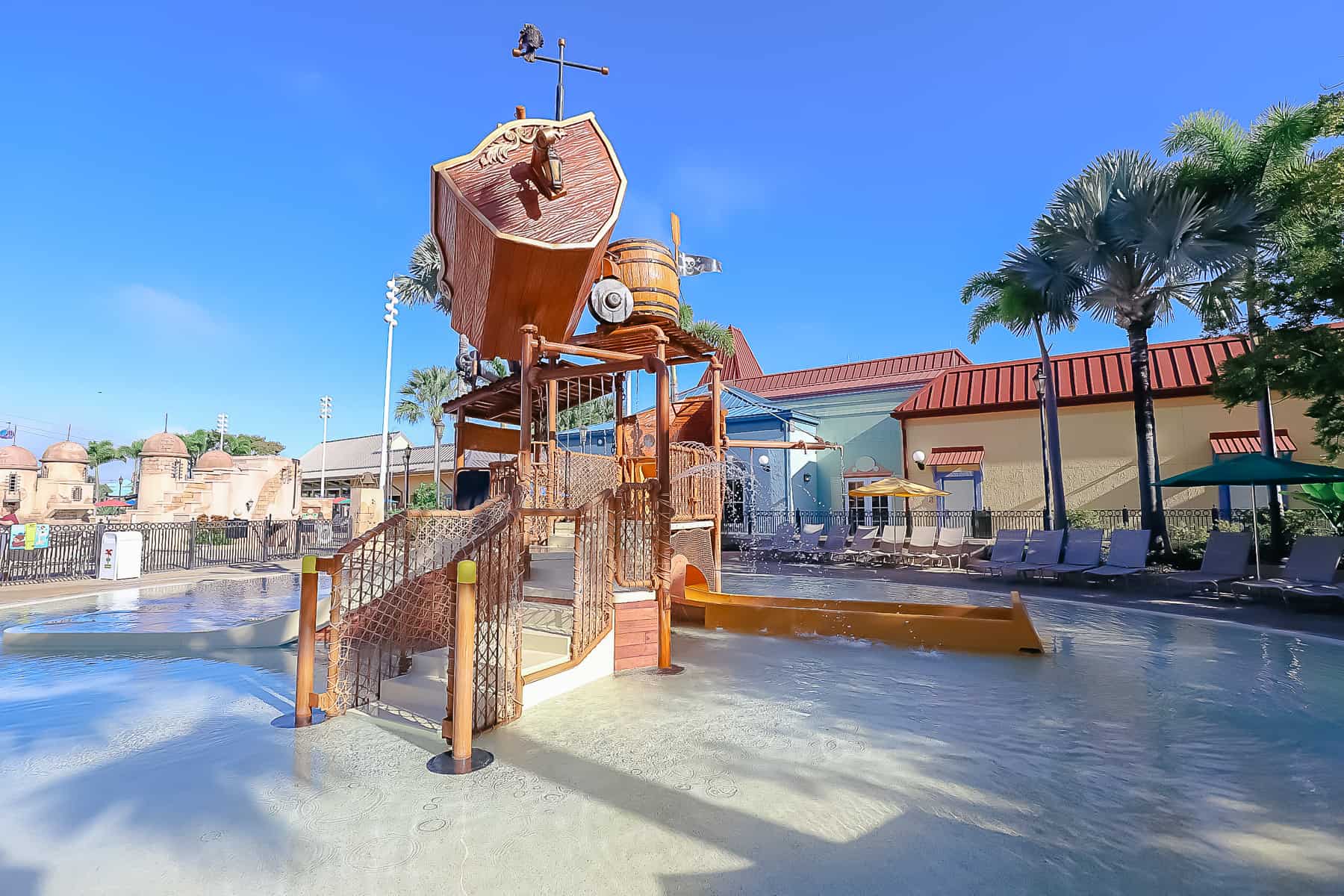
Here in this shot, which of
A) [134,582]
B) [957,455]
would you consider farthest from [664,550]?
[957,455]

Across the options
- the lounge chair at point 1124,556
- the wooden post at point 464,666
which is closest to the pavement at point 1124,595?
the lounge chair at point 1124,556

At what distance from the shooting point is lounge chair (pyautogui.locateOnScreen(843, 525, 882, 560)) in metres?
18.0

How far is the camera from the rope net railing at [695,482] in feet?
32.3

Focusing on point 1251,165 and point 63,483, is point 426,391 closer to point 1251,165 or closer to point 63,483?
point 63,483

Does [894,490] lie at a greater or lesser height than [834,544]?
greater

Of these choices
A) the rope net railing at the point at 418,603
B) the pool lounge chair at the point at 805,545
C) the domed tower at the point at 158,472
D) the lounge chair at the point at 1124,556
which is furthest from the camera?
the domed tower at the point at 158,472

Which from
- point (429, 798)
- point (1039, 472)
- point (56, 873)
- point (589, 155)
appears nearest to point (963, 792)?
point (429, 798)

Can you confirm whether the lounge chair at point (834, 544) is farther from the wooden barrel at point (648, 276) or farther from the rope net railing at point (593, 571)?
the rope net railing at point (593, 571)

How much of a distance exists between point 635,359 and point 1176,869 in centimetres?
719

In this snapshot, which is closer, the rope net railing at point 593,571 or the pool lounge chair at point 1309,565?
the rope net railing at point 593,571

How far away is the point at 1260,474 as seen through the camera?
1055cm

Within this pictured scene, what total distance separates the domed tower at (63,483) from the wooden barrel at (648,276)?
39.3 m

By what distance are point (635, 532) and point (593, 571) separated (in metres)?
0.74

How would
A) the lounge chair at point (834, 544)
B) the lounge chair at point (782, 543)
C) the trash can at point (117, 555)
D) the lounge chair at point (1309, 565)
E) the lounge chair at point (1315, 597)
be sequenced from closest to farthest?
the lounge chair at point (1315, 597)
the lounge chair at point (1309, 565)
the trash can at point (117, 555)
the lounge chair at point (834, 544)
the lounge chair at point (782, 543)
